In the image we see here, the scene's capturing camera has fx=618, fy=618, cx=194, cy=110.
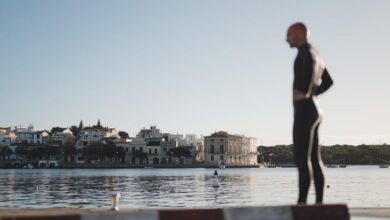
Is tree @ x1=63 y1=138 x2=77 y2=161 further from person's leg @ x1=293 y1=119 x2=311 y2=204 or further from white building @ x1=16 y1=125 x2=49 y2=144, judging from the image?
person's leg @ x1=293 y1=119 x2=311 y2=204

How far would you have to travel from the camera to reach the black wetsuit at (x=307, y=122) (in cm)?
559

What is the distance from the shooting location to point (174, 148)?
189125mm

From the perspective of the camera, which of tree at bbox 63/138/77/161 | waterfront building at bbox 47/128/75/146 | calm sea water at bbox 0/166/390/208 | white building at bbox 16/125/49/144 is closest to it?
calm sea water at bbox 0/166/390/208

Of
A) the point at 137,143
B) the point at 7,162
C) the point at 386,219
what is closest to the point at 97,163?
the point at 137,143

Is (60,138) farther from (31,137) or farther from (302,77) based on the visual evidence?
(302,77)

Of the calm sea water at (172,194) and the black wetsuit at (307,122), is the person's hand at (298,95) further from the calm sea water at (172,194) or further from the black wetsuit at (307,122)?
the calm sea water at (172,194)

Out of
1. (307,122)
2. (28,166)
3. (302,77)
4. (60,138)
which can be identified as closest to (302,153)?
(307,122)

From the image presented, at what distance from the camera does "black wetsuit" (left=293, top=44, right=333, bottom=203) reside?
5586 mm

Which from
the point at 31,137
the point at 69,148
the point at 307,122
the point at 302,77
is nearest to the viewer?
the point at 307,122

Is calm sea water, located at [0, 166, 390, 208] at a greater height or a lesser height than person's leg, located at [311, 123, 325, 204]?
lesser

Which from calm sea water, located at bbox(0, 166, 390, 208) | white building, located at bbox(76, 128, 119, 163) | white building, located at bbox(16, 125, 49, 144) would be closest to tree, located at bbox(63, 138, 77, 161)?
white building, located at bbox(76, 128, 119, 163)

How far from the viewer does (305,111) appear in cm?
561

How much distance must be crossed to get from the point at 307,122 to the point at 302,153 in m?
0.28

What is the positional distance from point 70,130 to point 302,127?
199 m
